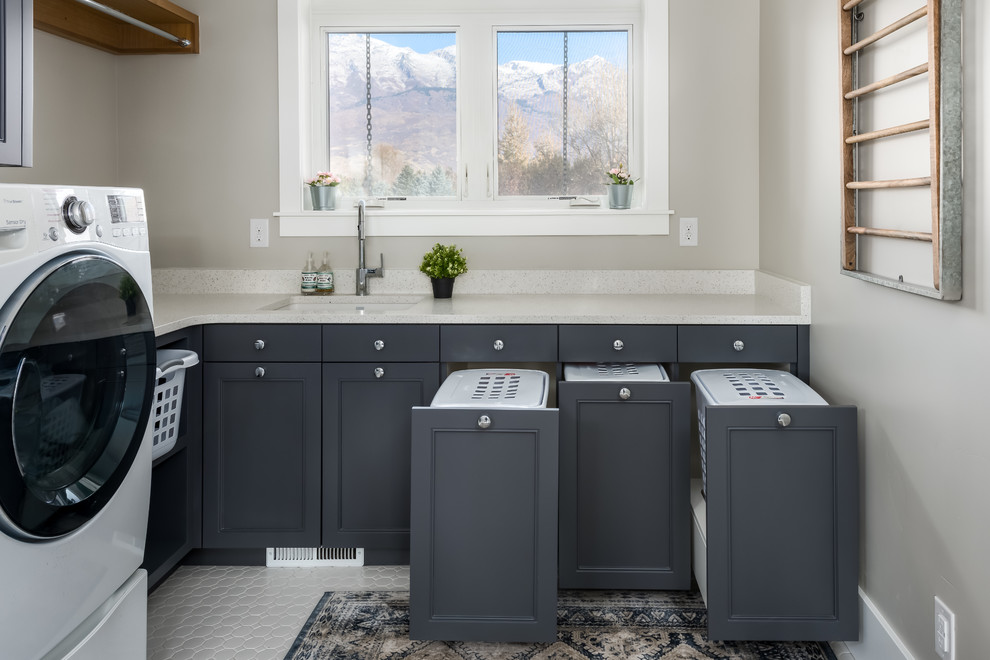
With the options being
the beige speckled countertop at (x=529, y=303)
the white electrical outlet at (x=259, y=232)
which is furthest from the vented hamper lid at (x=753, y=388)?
the white electrical outlet at (x=259, y=232)

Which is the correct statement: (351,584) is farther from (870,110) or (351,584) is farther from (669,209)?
(870,110)

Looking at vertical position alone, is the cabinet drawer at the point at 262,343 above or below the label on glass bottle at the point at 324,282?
below

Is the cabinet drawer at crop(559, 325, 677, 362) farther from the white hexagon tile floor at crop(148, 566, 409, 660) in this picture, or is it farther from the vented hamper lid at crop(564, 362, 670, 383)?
the white hexagon tile floor at crop(148, 566, 409, 660)

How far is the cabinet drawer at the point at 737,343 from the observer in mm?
2465

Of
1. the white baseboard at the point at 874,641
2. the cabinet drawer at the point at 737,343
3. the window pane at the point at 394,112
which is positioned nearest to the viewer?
the white baseboard at the point at 874,641

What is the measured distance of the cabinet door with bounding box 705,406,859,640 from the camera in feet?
6.62

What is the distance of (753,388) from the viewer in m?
2.19

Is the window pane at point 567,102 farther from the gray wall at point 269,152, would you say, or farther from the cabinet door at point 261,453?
the cabinet door at point 261,453

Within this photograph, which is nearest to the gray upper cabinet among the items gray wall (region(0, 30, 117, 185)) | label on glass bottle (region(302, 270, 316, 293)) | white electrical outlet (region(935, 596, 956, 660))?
gray wall (region(0, 30, 117, 185))

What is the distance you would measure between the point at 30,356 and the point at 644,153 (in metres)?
2.23

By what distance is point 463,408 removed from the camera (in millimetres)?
2074

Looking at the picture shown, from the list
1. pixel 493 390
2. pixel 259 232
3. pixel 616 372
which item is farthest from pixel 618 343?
pixel 259 232

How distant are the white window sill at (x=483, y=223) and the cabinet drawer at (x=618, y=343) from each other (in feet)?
2.24

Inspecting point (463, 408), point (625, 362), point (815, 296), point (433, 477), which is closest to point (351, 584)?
point (433, 477)
